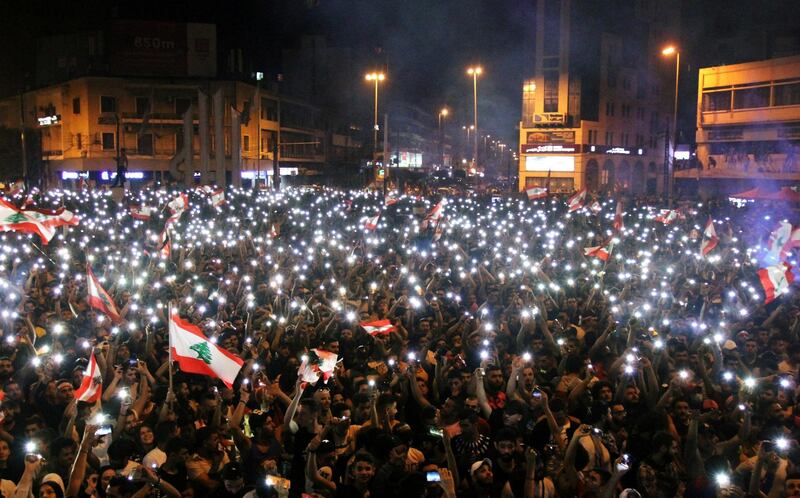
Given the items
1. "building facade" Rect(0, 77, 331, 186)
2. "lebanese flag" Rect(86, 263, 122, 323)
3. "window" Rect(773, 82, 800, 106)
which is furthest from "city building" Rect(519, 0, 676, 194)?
"lebanese flag" Rect(86, 263, 122, 323)

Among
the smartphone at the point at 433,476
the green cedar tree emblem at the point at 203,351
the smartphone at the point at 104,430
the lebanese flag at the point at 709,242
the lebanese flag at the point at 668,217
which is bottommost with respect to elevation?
the smartphone at the point at 104,430

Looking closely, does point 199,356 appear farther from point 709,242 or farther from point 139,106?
point 139,106

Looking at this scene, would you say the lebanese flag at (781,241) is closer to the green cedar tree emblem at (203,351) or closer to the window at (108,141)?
the green cedar tree emblem at (203,351)

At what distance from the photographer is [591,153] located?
6056 centimetres

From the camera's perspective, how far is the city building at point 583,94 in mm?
59812

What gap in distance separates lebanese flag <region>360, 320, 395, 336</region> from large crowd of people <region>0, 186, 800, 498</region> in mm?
66

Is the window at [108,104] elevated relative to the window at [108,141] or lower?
elevated

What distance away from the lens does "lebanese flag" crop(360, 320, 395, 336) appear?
9609 millimetres

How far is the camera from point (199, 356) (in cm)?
769

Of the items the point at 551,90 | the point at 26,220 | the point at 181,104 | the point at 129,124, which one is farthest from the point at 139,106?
the point at 26,220

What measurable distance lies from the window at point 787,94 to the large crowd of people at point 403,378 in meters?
32.4

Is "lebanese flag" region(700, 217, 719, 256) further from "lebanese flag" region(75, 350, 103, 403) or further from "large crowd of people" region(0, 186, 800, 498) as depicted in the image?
"lebanese flag" region(75, 350, 103, 403)

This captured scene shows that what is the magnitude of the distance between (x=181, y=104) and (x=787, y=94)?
1635 inches

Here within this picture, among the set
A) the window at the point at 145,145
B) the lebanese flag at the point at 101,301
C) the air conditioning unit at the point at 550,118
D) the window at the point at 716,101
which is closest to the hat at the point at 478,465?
the lebanese flag at the point at 101,301
